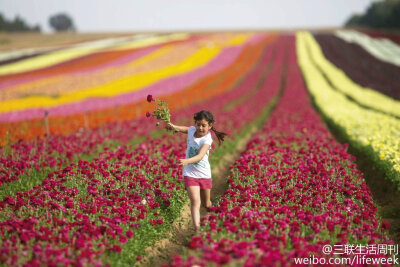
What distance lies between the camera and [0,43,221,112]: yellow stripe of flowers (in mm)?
21769

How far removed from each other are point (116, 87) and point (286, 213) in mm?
25958

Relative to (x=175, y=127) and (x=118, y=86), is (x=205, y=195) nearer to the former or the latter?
(x=175, y=127)

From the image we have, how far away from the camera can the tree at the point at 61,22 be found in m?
123

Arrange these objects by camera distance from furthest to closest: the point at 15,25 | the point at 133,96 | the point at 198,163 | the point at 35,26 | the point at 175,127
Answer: the point at 35,26, the point at 15,25, the point at 133,96, the point at 175,127, the point at 198,163

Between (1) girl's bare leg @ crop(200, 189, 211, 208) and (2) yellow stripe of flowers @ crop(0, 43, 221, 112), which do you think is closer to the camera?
(1) girl's bare leg @ crop(200, 189, 211, 208)

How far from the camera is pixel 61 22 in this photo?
406 feet

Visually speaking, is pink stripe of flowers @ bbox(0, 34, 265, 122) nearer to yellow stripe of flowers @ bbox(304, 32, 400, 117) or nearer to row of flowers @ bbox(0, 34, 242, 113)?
row of flowers @ bbox(0, 34, 242, 113)

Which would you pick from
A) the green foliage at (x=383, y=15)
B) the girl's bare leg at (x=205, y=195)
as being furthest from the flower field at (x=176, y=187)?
the green foliage at (x=383, y=15)

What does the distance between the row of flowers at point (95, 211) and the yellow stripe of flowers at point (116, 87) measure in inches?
581

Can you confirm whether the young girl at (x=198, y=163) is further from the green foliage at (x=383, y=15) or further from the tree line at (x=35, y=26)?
the tree line at (x=35, y=26)

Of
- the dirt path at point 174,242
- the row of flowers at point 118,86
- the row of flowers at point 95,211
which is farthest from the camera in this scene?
the row of flowers at point 118,86

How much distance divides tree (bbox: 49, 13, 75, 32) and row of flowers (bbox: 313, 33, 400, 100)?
92087 mm

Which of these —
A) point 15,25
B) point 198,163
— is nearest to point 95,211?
point 198,163

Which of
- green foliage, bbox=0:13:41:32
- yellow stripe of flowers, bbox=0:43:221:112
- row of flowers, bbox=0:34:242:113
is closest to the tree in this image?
green foliage, bbox=0:13:41:32
